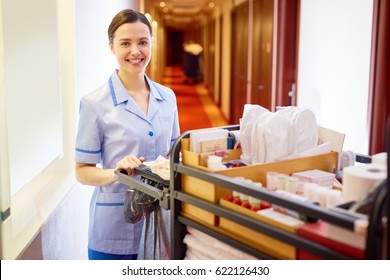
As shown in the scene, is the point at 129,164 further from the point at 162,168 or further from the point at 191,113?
the point at 191,113

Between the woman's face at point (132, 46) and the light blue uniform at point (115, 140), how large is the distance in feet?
0.29

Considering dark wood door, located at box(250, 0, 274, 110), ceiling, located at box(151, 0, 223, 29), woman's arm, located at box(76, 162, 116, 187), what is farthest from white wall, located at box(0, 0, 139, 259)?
ceiling, located at box(151, 0, 223, 29)

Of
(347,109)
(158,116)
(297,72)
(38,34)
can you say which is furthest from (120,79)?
(297,72)

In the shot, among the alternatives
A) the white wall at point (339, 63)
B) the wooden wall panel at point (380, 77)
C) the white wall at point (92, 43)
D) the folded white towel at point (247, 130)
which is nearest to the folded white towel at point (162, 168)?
the folded white towel at point (247, 130)

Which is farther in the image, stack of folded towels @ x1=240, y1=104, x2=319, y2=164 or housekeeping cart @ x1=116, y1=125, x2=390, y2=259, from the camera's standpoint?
stack of folded towels @ x1=240, y1=104, x2=319, y2=164

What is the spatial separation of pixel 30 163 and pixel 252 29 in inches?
170

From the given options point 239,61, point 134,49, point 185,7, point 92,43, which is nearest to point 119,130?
point 134,49

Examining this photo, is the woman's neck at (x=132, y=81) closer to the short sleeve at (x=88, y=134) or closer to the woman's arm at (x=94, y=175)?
the short sleeve at (x=88, y=134)

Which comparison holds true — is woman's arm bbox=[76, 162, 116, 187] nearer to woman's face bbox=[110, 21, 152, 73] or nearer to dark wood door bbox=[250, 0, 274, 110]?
woman's face bbox=[110, 21, 152, 73]

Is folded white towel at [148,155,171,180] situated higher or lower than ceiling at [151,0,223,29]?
lower

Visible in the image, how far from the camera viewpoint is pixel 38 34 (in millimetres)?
1981

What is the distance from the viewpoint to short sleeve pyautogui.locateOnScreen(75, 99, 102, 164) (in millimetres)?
1645

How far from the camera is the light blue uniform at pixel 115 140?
1657 mm
